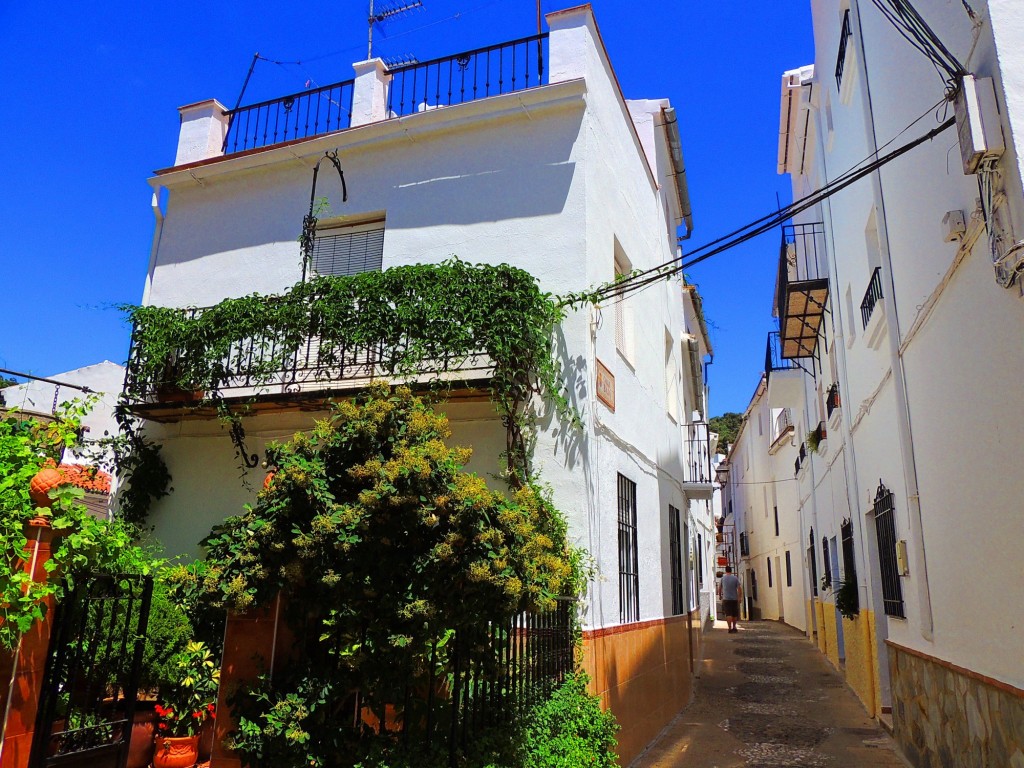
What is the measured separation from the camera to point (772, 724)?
973 centimetres

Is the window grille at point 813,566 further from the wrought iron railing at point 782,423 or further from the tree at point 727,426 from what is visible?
the tree at point 727,426

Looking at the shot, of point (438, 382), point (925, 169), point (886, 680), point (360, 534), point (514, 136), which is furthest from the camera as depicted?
point (886, 680)

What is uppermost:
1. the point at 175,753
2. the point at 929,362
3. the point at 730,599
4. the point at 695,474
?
the point at 695,474

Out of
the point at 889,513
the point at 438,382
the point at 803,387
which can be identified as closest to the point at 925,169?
the point at 889,513

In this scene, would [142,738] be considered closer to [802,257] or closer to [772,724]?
[772,724]

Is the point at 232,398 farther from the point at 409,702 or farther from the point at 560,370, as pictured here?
the point at 409,702

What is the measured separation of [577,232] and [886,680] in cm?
666

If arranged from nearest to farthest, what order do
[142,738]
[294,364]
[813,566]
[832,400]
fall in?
[142,738]
[294,364]
[832,400]
[813,566]

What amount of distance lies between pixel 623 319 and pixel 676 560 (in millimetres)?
4296

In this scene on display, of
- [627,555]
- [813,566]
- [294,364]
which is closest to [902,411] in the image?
[627,555]

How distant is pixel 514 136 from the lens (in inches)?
328

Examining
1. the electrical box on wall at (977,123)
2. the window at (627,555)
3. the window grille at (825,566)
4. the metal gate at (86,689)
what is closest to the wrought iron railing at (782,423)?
the window grille at (825,566)

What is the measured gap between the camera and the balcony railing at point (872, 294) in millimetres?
7961

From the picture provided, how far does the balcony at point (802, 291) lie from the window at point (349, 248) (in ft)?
23.0
